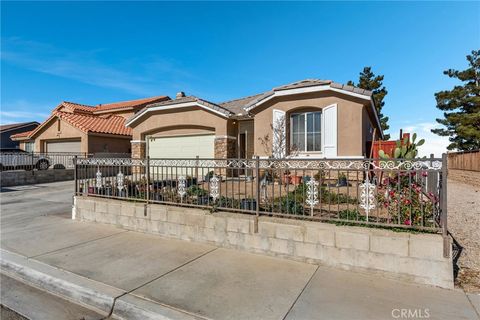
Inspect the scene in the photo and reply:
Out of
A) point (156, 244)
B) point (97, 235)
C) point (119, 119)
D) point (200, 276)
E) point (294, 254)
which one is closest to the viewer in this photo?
point (200, 276)

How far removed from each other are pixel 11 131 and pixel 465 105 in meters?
45.2

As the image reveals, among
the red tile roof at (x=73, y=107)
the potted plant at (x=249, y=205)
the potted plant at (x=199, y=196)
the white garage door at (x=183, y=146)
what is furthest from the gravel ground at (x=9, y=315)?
the red tile roof at (x=73, y=107)

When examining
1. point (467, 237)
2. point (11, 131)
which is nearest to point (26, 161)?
point (467, 237)

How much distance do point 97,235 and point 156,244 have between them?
4.92ft

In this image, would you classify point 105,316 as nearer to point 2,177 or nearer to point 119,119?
point 2,177

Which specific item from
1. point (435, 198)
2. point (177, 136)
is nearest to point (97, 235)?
point (435, 198)

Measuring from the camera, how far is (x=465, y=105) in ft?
68.9

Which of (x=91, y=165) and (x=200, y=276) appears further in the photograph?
(x=91, y=165)

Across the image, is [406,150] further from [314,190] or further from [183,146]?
[183,146]

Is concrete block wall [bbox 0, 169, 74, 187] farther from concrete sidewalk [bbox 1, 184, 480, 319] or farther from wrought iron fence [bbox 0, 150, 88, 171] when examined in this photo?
concrete sidewalk [bbox 1, 184, 480, 319]

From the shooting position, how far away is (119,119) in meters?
22.7

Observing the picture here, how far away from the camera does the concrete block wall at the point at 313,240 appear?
3.49 metres

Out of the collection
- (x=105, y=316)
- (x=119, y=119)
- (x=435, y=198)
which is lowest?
(x=105, y=316)

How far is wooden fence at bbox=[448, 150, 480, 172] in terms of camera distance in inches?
561
